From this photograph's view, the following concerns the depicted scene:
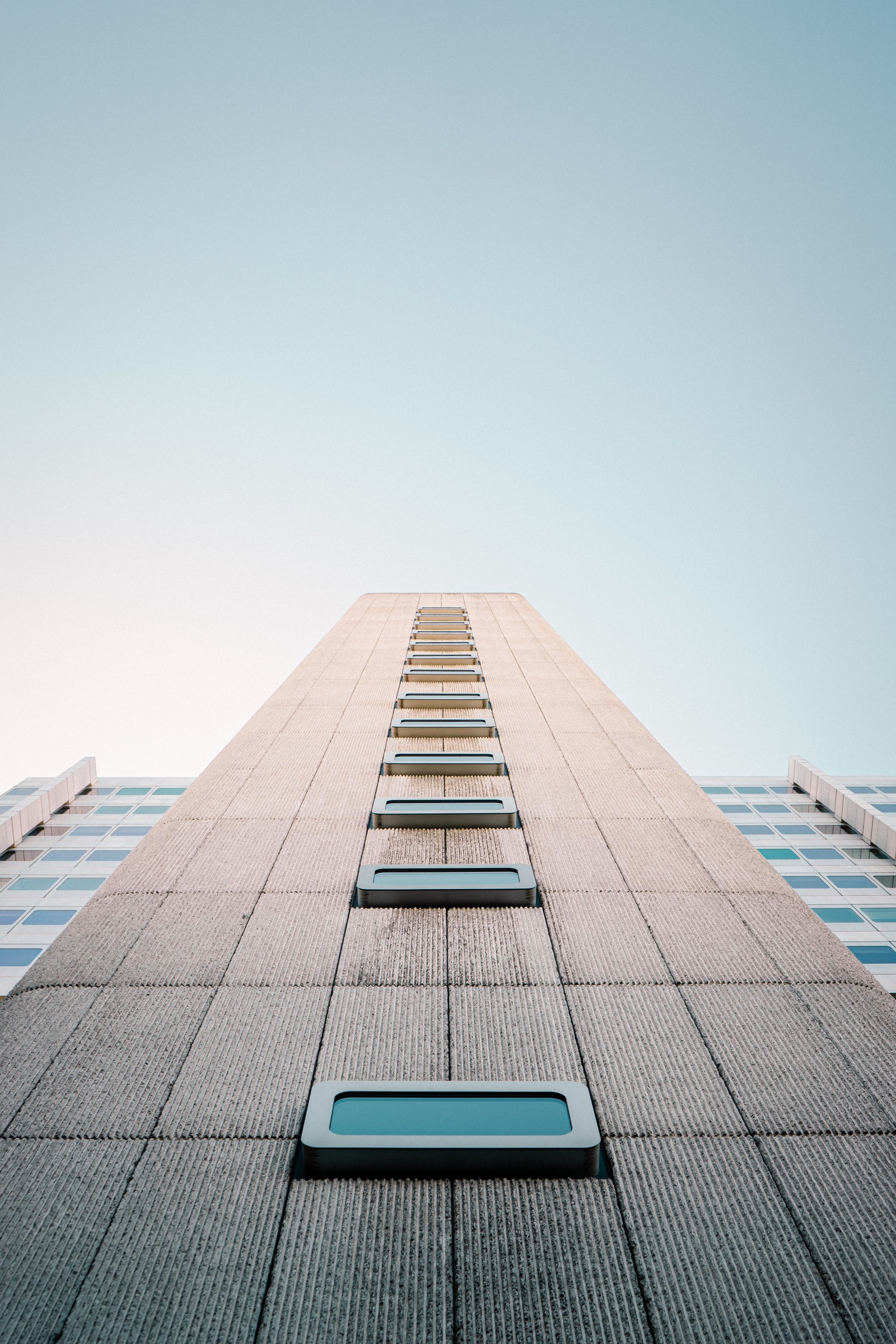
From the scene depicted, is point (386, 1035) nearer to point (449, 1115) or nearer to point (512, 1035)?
point (512, 1035)

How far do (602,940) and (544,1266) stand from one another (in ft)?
14.8

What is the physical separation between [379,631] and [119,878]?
20610mm

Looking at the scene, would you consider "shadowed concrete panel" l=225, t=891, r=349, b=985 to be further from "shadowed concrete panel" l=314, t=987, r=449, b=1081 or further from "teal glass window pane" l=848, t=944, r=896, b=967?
"teal glass window pane" l=848, t=944, r=896, b=967


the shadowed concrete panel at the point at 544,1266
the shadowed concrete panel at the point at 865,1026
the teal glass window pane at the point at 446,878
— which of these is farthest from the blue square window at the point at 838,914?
the shadowed concrete panel at the point at 544,1266

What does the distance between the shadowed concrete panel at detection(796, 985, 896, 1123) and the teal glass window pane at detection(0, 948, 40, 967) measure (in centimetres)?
2341

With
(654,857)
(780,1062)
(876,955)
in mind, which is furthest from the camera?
(876,955)

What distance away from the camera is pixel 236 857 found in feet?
38.8

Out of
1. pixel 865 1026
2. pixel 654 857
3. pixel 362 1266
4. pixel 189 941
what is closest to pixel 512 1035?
pixel 362 1266

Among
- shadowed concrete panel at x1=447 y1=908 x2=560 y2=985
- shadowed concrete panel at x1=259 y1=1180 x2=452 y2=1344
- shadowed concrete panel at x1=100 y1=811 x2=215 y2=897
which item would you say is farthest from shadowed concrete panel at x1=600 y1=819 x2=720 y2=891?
shadowed concrete panel at x1=100 y1=811 x2=215 y2=897

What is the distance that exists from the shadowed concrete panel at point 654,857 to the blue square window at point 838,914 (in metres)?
17.1

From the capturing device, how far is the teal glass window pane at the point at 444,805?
42.5 feet

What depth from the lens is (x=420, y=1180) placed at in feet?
19.7

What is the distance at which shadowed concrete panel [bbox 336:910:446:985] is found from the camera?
8703 millimetres

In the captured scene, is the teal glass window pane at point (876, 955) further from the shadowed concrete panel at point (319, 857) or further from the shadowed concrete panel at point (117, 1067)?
the shadowed concrete panel at point (117, 1067)
